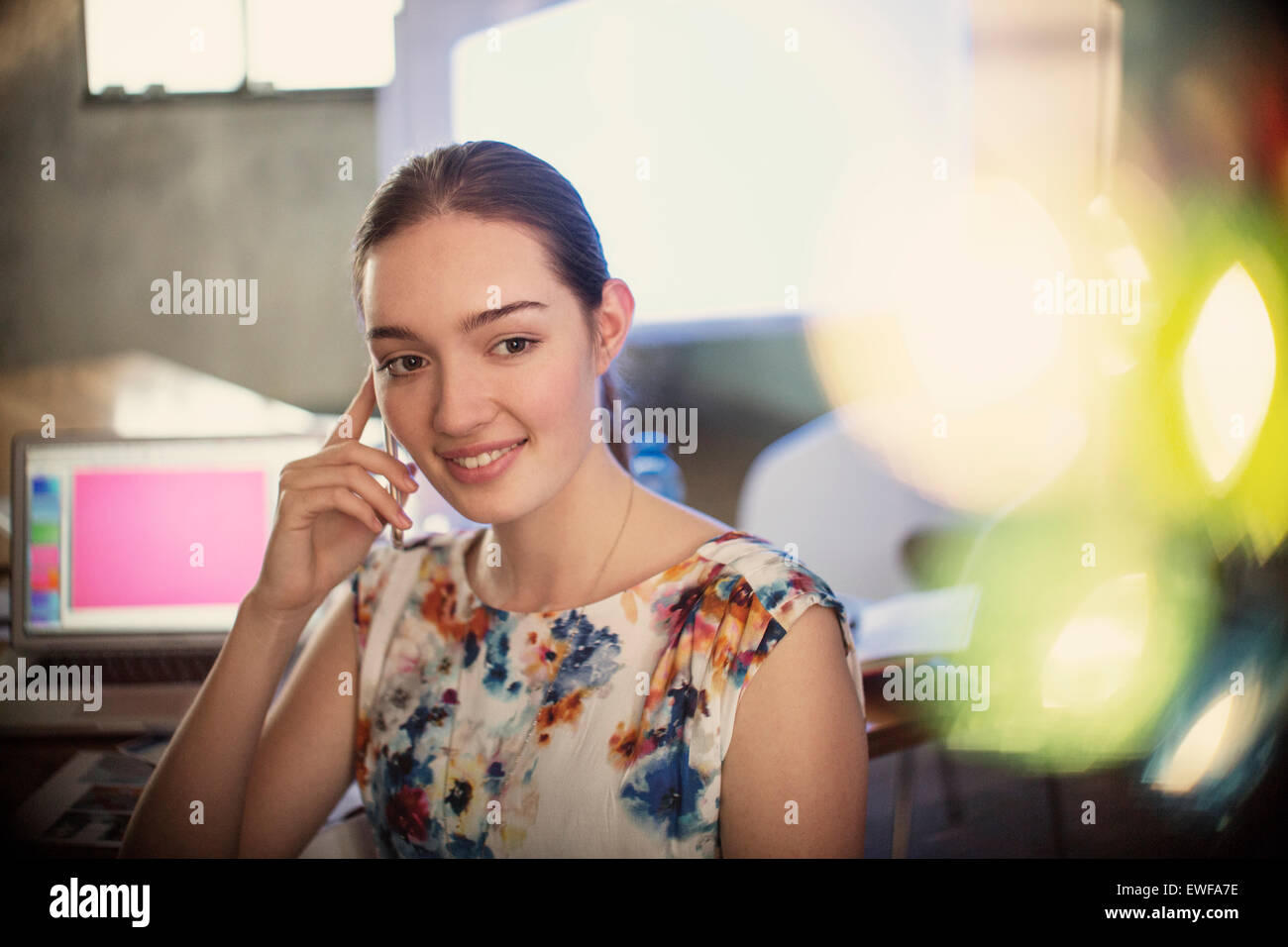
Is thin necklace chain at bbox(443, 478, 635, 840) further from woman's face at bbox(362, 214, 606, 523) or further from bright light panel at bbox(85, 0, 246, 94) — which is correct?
bright light panel at bbox(85, 0, 246, 94)

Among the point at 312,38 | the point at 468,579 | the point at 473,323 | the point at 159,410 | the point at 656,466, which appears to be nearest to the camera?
the point at 473,323

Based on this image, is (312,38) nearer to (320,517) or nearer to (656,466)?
(320,517)

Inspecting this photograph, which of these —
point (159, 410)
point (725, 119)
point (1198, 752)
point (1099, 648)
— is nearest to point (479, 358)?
point (1198, 752)

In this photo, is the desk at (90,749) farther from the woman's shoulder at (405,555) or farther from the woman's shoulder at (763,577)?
the woman's shoulder at (763,577)

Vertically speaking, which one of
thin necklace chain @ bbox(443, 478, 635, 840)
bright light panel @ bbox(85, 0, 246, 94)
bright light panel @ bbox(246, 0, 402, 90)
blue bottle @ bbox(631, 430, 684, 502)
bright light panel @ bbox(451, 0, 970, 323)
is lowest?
thin necklace chain @ bbox(443, 478, 635, 840)

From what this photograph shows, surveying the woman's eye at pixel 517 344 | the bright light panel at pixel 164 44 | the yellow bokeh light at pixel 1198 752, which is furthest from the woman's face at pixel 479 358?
the yellow bokeh light at pixel 1198 752

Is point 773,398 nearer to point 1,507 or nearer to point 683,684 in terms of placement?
point 683,684

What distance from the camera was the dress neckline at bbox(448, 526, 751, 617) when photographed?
950mm

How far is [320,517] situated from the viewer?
97 cm

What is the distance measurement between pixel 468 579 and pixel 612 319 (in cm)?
37

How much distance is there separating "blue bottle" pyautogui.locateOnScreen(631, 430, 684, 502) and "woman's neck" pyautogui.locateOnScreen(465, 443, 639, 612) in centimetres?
79

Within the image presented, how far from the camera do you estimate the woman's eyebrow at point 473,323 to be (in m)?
0.84

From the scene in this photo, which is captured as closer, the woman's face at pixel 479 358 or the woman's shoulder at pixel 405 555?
the woman's face at pixel 479 358

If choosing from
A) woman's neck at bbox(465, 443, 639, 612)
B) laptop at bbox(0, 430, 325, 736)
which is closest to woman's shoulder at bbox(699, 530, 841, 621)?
woman's neck at bbox(465, 443, 639, 612)
